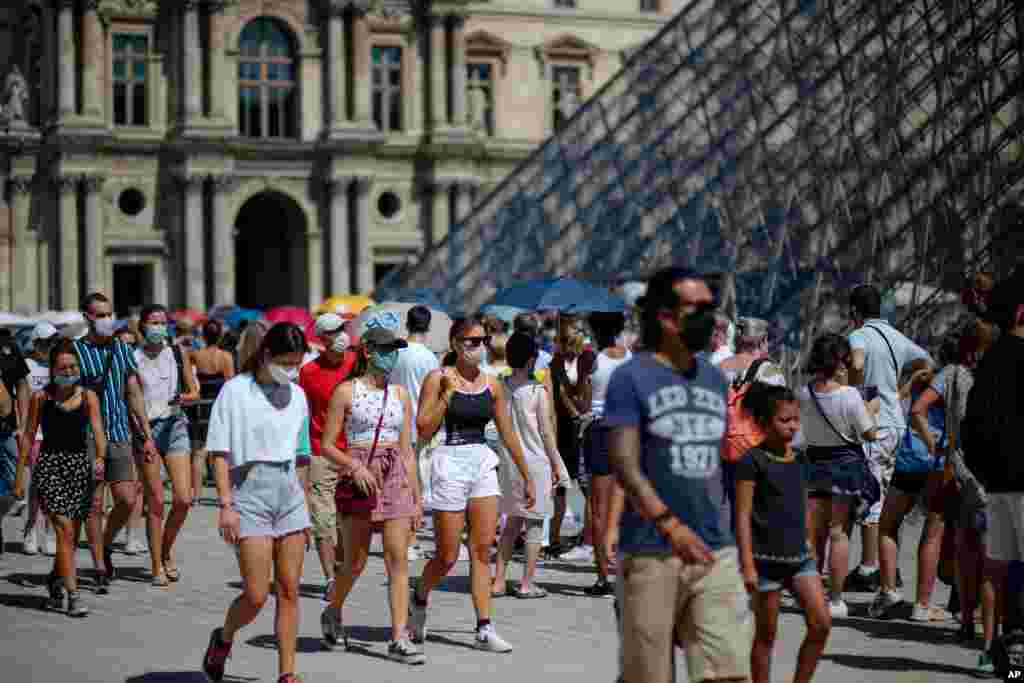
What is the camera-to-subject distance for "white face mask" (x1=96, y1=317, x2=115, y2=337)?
515 inches

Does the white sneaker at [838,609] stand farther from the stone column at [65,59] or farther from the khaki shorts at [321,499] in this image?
the stone column at [65,59]

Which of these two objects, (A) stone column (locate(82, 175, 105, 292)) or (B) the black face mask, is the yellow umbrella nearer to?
(A) stone column (locate(82, 175, 105, 292))

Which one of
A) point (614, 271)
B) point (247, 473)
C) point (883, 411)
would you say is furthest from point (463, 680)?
point (614, 271)

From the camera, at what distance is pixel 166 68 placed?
48.3 metres

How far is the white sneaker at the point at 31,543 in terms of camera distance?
1561 centimetres

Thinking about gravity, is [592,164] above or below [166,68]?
below

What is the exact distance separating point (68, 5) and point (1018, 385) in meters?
41.0

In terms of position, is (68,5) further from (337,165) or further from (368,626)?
(368,626)

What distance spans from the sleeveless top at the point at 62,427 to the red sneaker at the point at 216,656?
11.2ft

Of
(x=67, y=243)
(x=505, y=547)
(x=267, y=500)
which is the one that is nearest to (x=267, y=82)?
(x=67, y=243)

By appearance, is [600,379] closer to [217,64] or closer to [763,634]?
[763,634]

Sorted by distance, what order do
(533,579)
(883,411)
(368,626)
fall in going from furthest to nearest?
1. (533,579)
2. (883,411)
3. (368,626)

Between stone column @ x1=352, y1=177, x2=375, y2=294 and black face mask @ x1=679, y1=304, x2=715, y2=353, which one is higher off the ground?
stone column @ x1=352, y1=177, x2=375, y2=294

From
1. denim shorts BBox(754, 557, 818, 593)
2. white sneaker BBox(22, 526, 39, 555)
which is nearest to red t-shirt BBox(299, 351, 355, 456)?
white sneaker BBox(22, 526, 39, 555)
